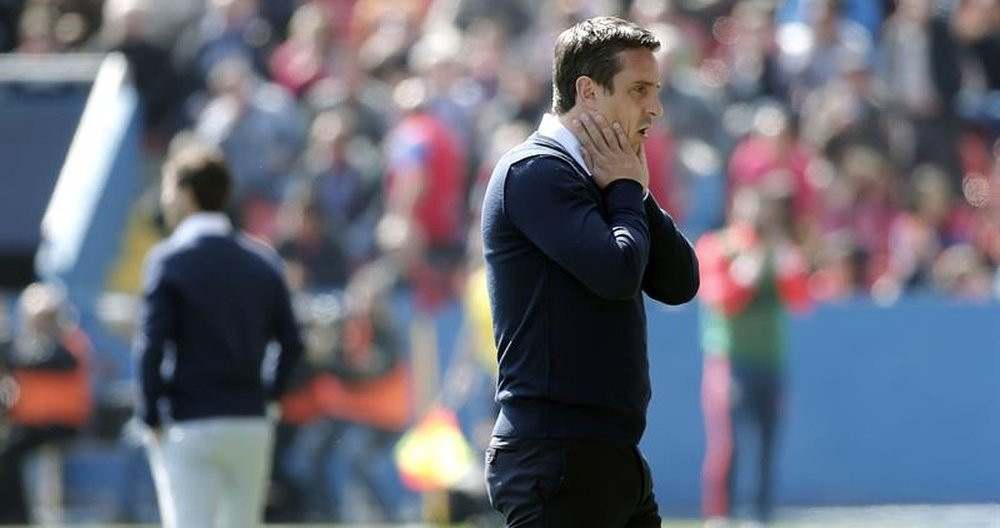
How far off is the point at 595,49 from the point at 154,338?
3298mm

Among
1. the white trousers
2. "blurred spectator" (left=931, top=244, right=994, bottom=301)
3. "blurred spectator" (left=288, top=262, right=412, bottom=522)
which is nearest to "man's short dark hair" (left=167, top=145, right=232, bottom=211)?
the white trousers

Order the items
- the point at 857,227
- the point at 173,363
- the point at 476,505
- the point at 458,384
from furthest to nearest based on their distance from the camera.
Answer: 1. the point at 857,227
2. the point at 458,384
3. the point at 476,505
4. the point at 173,363

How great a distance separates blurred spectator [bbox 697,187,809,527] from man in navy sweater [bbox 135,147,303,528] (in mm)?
5348

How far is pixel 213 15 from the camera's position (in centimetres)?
1702

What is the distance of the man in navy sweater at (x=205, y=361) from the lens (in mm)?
7699

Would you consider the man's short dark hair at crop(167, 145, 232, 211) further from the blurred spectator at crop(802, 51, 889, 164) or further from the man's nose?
the blurred spectator at crop(802, 51, 889, 164)

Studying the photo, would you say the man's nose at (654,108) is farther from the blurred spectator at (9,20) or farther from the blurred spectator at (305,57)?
the blurred spectator at (9,20)

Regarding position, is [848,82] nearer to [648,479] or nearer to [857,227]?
[857,227]

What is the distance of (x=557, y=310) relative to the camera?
4.81 metres

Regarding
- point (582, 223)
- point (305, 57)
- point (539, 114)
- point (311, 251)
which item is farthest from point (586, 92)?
point (305, 57)

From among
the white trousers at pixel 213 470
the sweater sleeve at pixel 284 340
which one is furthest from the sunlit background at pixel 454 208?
the white trousers at pixel 213 470

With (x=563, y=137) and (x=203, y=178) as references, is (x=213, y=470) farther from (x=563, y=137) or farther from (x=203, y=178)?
(x=563, y=137)

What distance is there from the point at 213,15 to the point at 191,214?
9.30 meters

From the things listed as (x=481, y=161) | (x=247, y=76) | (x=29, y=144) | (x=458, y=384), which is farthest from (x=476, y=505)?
(x=29, y=144)
